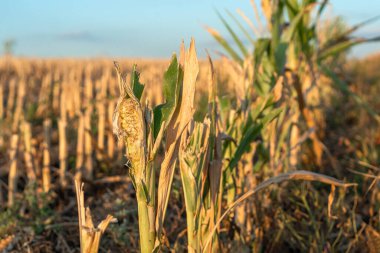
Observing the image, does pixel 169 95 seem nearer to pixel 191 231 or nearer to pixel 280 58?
pixel 191 231

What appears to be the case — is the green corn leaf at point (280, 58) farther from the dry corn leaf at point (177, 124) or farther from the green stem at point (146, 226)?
the green stem at point (146, 226)

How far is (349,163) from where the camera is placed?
124 inches

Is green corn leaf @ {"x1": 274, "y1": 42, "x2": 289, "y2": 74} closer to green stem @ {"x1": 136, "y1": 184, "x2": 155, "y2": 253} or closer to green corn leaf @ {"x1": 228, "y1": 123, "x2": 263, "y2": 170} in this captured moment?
green corn leaf @ {"x1": 228, "y1": 123, "x2": 263, "y2": 170}

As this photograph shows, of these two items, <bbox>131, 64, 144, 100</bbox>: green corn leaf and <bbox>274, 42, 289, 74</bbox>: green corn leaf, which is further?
<bbox>274, 42, 289, 74</bbox>: green corn leaf

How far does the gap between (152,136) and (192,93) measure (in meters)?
0.14

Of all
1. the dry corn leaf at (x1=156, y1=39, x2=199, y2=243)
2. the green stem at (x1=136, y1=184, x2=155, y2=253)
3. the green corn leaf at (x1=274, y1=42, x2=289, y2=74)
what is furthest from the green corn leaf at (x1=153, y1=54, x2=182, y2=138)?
the green corn leaf at (x1=274, y1=42, x2=289, y2=74)

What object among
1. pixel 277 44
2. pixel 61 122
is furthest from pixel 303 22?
pixel 61 122

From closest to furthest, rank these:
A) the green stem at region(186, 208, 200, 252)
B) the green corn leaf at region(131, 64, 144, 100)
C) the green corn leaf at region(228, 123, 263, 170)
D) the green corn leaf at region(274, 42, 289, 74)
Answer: the green corn leaf at region(131, 64, 144, 100) → the green stem at region(186, 208, 200, 252) → the green corn leaf at region(228, 123, 263, 170) → the green corn leaf at region(274, 42, 289, 74)

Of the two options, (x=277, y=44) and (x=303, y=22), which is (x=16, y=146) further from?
A: (x=303, y=22)

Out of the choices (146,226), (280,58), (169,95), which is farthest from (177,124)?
(280,58)

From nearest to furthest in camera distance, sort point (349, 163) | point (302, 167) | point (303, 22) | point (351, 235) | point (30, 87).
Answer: point (351, 235), point (303, 22), point (302, 167), point (349, 163), point (30, 87)

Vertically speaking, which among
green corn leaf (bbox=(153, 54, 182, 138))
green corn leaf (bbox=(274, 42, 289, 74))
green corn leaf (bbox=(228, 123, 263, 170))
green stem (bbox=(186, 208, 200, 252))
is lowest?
green stem (bbox=(186, 208, 200, 252))

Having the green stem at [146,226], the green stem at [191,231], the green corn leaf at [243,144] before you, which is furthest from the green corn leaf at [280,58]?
the green stem at [146,226]

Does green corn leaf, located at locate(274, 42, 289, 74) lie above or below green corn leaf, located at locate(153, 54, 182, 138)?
above
